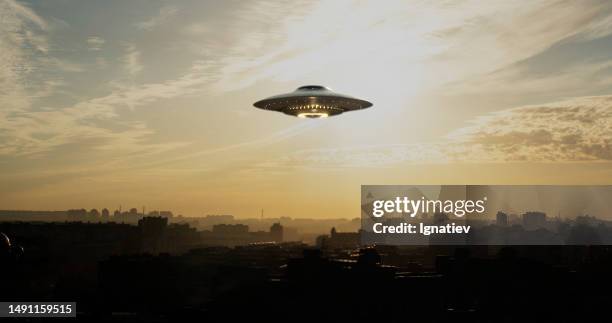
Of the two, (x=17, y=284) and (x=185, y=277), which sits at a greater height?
(x=17, y=284)

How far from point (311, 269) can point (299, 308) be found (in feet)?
15.8

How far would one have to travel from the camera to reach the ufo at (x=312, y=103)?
995 inches

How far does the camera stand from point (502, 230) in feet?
646

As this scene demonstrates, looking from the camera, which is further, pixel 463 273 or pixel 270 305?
pixel 463 273

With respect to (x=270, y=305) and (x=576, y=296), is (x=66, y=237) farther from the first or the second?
(x=576, y=296)

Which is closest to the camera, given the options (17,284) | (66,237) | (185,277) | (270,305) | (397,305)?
(17,284)

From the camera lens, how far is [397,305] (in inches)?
2472

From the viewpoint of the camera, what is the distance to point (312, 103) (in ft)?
83.9

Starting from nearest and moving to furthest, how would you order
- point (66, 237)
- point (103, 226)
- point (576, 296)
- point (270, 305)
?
point (270, 305) → point (576, 296) → point (66, 237) → point (103, 226)

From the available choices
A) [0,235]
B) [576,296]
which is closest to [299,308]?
[576,296]

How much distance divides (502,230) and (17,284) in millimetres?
189039

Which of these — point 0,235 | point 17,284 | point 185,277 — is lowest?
point 185,277

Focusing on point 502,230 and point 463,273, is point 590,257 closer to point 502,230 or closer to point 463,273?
point 463,273

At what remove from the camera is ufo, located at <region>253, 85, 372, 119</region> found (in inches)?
995
